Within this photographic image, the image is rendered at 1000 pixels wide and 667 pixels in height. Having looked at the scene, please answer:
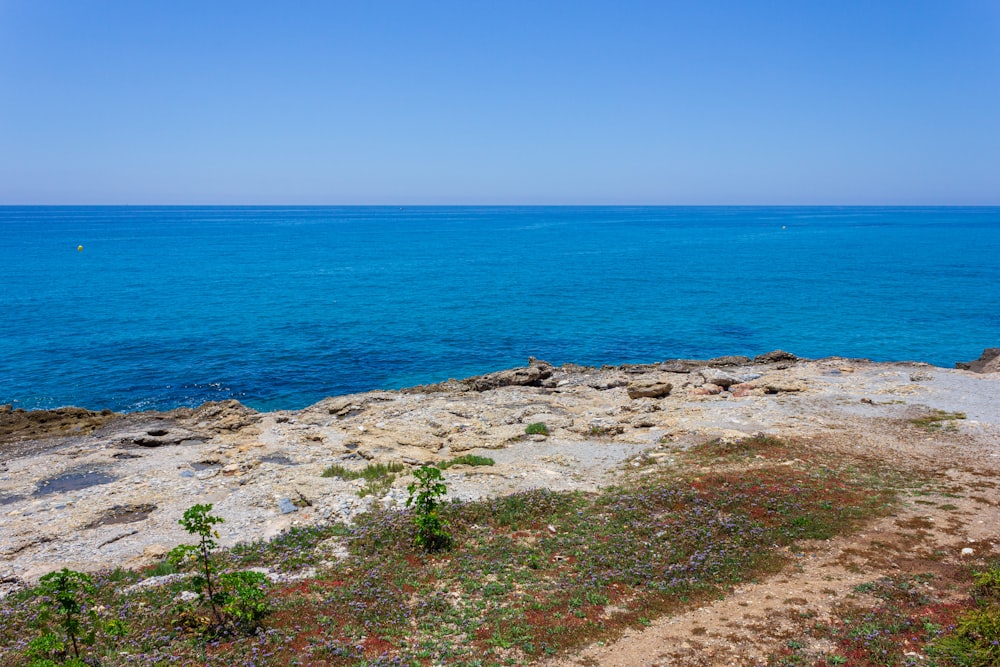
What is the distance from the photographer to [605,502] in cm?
1786

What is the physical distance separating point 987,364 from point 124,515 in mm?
45110

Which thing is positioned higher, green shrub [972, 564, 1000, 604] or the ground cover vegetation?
green shrub [972, 564, 1000, 604]

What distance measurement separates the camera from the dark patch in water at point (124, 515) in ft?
60.9

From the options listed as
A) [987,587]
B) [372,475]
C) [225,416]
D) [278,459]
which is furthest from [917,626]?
[225,416]

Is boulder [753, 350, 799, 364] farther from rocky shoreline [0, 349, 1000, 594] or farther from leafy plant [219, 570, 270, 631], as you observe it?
leafy plant [219, 570, 270, 631]

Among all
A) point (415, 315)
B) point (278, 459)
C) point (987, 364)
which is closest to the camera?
point (278, 459)

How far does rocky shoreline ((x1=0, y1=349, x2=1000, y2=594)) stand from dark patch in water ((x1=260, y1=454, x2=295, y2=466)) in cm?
10

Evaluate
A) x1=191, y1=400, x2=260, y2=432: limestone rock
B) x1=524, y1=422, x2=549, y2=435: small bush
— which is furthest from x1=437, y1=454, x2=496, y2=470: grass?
x1=191, y1=400, x2=260, y2=432: limestone rock

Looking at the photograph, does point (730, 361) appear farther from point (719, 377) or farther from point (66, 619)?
point (66, 619)

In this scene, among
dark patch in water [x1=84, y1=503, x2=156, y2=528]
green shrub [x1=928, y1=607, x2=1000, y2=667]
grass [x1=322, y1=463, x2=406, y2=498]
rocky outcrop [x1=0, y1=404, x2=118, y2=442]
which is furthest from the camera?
rocky outcrop [x1=0, y1=404, x2=118, y2=442]

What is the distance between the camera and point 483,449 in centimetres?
2409

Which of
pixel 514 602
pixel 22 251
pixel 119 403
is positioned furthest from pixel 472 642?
pixel 22 251

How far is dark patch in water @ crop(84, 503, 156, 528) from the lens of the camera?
18.6 metres

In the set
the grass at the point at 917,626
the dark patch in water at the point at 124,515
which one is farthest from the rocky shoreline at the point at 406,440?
the grass at the point at 917,626
